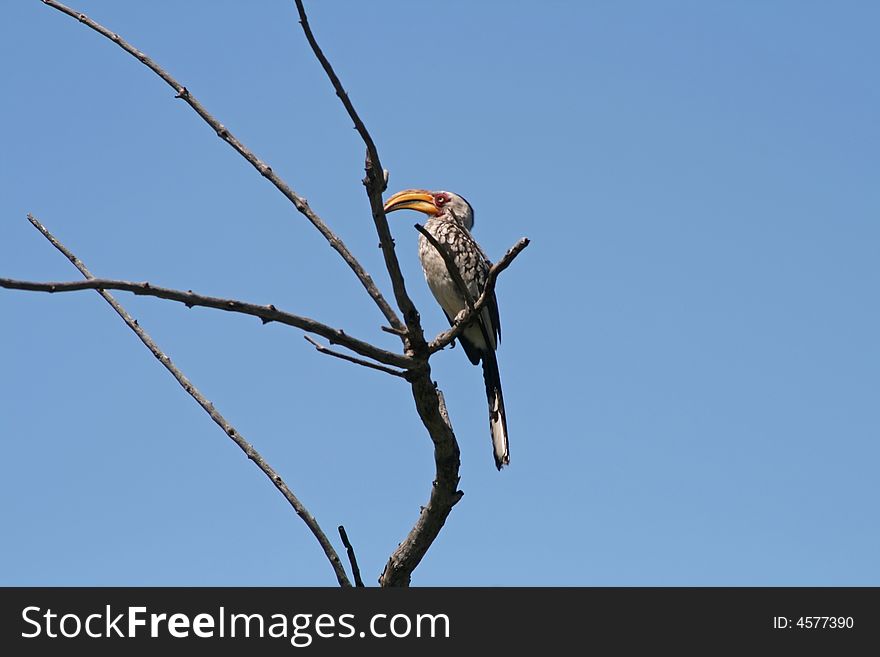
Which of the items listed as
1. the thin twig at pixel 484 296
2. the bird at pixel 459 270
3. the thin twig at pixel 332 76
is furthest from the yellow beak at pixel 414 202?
the thin twig at pixel 332 76

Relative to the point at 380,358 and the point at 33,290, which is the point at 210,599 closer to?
the point at 380,358

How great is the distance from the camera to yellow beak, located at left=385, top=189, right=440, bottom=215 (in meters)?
7.63

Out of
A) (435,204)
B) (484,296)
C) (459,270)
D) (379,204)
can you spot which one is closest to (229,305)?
(379,204)

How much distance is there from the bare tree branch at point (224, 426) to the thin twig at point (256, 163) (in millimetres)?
854

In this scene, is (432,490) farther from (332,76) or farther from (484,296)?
(332,76)

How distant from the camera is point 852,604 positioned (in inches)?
180

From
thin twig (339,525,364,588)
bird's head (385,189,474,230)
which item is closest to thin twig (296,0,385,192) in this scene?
thin twig (339,525,364,588)

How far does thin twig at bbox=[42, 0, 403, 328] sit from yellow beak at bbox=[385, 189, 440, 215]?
374cm

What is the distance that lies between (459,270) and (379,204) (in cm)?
384

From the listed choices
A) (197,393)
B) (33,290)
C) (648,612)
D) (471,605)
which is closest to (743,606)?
(648,612)

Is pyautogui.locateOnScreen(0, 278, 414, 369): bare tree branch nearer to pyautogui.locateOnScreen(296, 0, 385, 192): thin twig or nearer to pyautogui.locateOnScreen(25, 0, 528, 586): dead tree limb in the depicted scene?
pyautogui.locateOnScreen(25, 0, 528, 586): dead tree limb

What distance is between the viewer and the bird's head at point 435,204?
303 inches

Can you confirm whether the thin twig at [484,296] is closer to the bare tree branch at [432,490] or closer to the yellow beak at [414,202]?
the bare tree branch at [432,490]

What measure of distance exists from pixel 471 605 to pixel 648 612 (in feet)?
2.44
